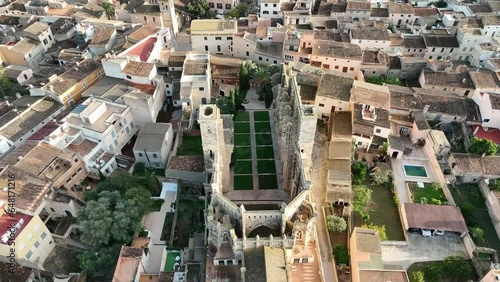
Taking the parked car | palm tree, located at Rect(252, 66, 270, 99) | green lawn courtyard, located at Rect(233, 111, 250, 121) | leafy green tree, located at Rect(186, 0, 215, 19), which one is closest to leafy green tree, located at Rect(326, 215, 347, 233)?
the parked car

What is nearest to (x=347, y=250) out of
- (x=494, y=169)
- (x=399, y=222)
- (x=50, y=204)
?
(x=399, y=222)

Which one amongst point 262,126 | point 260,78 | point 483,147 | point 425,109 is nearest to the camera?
point 483,147

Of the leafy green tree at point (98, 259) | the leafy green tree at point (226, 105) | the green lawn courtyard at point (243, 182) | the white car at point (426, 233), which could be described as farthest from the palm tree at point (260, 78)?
the leafy green tree at point (98, 259)

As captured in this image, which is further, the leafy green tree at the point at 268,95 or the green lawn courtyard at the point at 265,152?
the leafy green tree at the point at 268,95

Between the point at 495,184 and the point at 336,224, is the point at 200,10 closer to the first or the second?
the point at 336,224

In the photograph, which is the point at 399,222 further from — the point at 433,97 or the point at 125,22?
the point at 125,22

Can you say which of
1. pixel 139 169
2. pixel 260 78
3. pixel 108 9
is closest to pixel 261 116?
pixel 260 78

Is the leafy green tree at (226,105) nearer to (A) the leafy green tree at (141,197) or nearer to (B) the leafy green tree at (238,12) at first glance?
(A) the leafy green tree at (141,197)
